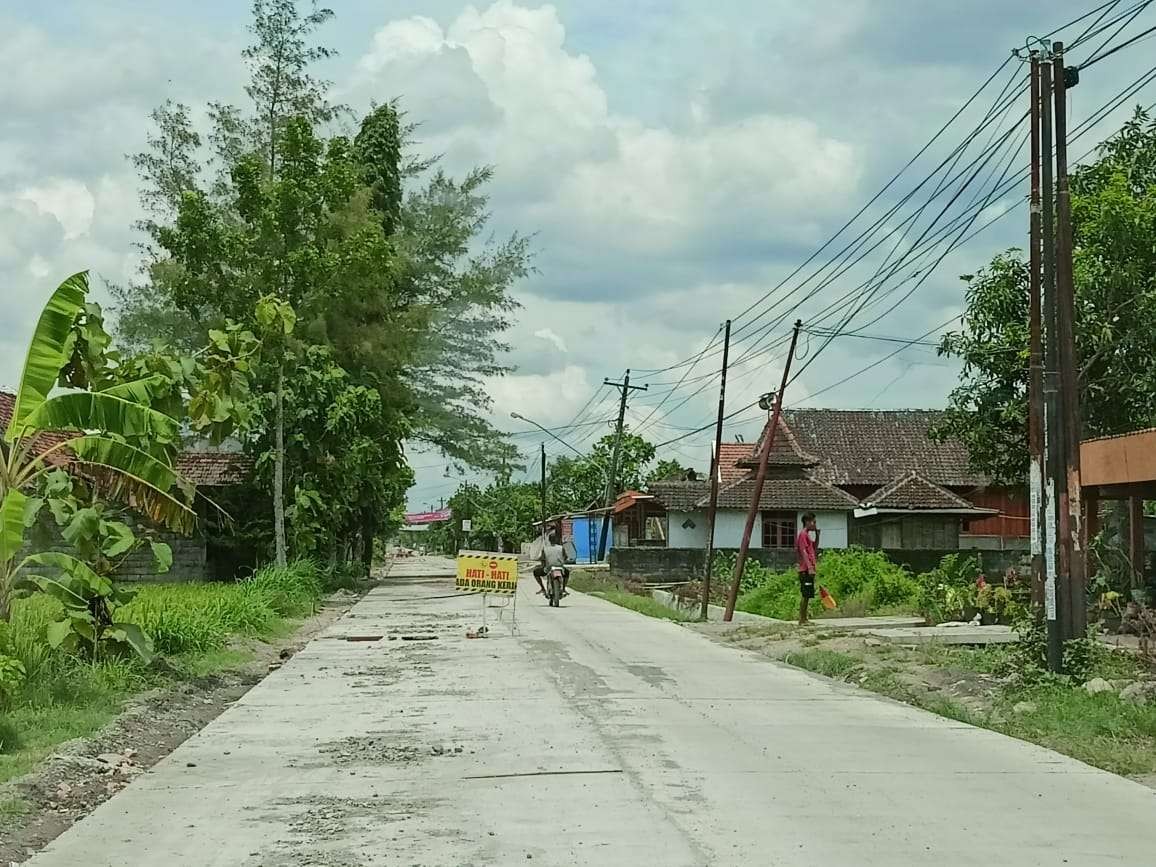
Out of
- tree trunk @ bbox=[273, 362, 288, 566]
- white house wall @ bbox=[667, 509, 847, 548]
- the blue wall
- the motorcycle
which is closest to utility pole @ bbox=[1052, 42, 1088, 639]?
the motorcycle

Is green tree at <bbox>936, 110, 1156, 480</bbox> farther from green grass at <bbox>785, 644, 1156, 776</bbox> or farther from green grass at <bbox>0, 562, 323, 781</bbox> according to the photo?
green grass at <bbox>0, 562, 323, 781</bbox>

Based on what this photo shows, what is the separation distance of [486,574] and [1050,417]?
447 inches

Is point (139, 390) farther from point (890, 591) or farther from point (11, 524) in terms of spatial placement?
point (890, 591)

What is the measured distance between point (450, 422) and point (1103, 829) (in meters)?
43.6

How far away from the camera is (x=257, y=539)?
3691 cm

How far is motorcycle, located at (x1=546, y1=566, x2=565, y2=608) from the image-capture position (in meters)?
33.9

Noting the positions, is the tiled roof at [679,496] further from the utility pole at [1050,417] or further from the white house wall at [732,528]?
the utility pole at [1050,417]

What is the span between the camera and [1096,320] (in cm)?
2747

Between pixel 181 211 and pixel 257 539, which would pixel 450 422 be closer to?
pixel 257 539

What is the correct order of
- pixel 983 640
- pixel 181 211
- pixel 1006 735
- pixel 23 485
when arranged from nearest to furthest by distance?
pixel 1006 735
pixel 23 485
pixel 983 640
pixel 181 211

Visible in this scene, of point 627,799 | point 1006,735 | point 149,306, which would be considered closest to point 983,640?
point 1006,735

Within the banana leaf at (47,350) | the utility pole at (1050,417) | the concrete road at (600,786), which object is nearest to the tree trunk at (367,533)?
the concrete road at (600,786)

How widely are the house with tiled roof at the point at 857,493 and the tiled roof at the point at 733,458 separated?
0.30 feet

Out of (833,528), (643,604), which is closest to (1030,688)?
(643,604)
